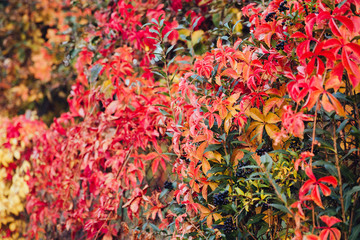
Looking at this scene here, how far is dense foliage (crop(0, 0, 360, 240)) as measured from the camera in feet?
3.42

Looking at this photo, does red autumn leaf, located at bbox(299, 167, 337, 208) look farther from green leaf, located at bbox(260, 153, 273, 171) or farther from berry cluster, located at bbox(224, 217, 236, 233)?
berry cluster, located at bbox(224, 217, 236, 233)

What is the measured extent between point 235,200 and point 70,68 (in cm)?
316

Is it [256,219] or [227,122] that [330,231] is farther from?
[227,122]

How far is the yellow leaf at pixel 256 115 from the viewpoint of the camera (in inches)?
49.8

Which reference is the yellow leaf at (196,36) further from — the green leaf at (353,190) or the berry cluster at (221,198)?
the green leaf at (353,190)

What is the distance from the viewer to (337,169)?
1.06m

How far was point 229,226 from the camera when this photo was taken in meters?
1.29

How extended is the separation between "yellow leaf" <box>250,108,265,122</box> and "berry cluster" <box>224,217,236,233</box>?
15.6 inches

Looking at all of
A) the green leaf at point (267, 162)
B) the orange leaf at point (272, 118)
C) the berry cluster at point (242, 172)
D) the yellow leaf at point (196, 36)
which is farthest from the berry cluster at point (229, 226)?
the yellow leaf at point (196, 36)

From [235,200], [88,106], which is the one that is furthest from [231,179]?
[88,106]

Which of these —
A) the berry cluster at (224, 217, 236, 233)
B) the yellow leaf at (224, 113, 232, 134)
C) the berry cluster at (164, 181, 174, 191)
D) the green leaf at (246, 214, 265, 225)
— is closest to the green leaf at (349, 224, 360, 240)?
the green leaf at (246, 214, 265, 225)

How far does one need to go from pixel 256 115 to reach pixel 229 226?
0.44 metres

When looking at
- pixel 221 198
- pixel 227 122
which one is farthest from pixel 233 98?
pixel 221 198

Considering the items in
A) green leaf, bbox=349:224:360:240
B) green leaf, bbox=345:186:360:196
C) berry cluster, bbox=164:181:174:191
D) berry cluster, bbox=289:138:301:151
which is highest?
berry cluster, bbox=289:138:301:151
